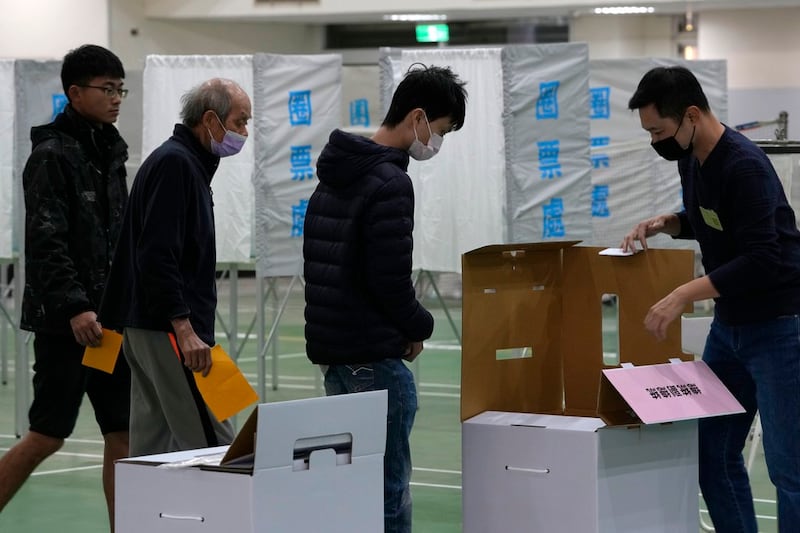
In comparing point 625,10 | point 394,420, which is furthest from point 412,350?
point 625,10

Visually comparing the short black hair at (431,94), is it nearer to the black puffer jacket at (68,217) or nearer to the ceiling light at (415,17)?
the black puffer jacket at (68,217)

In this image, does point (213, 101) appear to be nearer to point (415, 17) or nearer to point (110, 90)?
point (110, 90)

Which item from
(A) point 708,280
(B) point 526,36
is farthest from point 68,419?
(B) point 526,36

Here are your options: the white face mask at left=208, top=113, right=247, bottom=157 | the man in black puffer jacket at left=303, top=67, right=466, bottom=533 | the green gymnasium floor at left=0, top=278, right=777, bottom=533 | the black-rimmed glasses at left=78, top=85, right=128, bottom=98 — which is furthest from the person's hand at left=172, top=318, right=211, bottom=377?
the green gymnasium floor at left=0, top=278, right=777, bottom=533

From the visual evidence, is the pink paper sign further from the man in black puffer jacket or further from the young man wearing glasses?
the young man wearing glasses

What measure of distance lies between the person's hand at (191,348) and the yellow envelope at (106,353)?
0.52m

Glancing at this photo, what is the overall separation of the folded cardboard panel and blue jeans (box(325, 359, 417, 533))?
0.82 feet

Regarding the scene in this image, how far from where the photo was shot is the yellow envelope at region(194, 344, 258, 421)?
3.26 metres

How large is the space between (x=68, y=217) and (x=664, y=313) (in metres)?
1.84

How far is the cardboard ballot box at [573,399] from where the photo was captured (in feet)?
10.4

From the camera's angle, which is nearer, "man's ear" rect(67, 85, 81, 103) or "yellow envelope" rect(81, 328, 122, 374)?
"yellow envelope" rect(81, 328, 122, 374)

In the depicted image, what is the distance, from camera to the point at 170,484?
2.54m

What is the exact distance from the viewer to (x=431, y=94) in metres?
3.12

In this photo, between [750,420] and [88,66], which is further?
[88,66]
